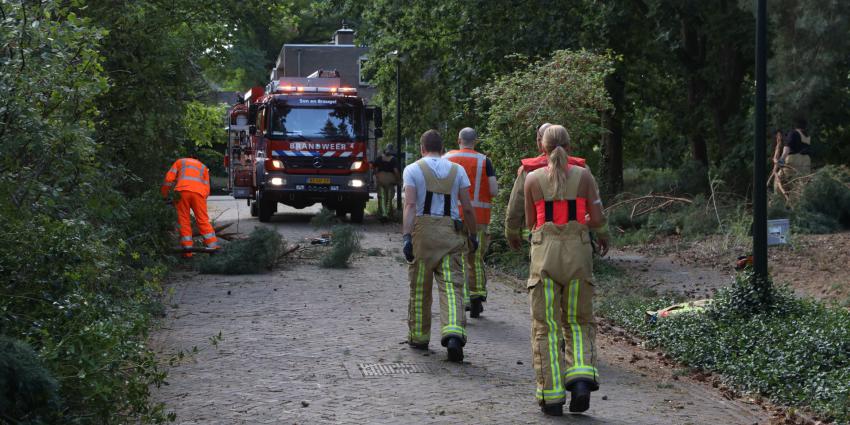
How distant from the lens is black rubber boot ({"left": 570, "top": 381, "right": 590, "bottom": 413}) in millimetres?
7023

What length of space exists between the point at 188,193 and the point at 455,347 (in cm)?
846

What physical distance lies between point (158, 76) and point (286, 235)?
7.06m

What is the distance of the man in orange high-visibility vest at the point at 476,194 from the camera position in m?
10.6

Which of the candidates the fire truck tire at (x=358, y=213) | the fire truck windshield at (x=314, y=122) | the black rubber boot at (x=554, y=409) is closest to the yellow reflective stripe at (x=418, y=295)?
the black rubber boot at (x=554, y=409)

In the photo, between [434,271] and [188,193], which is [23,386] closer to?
[434,271]

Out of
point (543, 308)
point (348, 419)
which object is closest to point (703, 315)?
point (543, 308)

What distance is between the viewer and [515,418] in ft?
22.9

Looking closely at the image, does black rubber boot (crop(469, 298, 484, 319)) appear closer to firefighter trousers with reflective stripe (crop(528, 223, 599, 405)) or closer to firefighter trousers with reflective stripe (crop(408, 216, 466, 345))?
firefighter trousers with reflective stripe (crop(408, 216, 466, 345))

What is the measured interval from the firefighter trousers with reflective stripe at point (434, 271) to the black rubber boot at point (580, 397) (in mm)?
1982

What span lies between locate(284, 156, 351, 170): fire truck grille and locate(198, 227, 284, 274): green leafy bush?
29.1ft

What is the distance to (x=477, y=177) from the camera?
10750 millimetres

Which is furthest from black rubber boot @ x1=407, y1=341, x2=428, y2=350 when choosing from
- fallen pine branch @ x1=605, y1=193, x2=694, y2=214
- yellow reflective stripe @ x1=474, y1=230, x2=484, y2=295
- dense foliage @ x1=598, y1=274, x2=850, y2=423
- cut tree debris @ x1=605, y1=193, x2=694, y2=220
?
cut tree debris @ x1=605, y1=193, x2=694, y2=220

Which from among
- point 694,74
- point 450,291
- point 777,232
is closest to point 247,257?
point 450,291

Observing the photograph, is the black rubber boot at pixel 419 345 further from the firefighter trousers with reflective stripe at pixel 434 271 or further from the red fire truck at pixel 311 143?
the red fire truck at pixel 311 143
